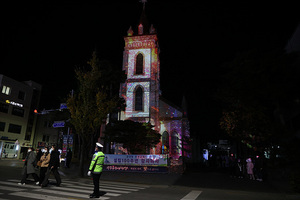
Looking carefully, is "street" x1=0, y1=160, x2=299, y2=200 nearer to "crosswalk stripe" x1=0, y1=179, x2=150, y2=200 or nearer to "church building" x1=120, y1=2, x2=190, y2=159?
"crosswalk stripe" x1=0, y1=179, x2=150, y2=200

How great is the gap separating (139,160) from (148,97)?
2090cm

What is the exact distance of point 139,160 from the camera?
59.4 ft

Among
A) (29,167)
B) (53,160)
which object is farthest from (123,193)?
(29,167)

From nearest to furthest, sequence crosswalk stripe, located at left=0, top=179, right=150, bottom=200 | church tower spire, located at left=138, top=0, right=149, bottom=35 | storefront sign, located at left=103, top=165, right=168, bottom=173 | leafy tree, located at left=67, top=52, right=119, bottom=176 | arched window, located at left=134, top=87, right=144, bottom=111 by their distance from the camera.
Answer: crosswalk stripe, located at left=0, top=179, right=150, bottom=200 < leafy tree, located at left=67, top=52, right=119, bottom=176 < storefront sign, located at left=103, top=165, right=168, bottom=173 < arched window, located at left=134, top=87, right=144, bottom=111 < church tower spire, located at left=138, top=0, right=149, bottom=35

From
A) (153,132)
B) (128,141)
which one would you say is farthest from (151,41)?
Result: (128,141)

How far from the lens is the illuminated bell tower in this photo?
37625mm

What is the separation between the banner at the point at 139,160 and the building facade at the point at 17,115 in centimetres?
2256

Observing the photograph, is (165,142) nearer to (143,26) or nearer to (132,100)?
(132,100)

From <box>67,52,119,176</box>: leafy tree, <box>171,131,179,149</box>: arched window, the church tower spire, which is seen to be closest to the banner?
<box>67,52,119,176</box>: leafy tree

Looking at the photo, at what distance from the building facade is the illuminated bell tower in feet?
58.8

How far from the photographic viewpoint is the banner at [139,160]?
17.8 m

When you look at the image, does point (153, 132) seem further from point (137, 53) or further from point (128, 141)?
point (137, 53)

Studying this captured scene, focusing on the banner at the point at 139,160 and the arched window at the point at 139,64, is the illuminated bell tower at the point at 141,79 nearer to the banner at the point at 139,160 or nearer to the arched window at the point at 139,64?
the arched window at the point at 139,64

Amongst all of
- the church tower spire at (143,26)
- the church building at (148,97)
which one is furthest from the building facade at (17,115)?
the church tower spire at (143,26)
